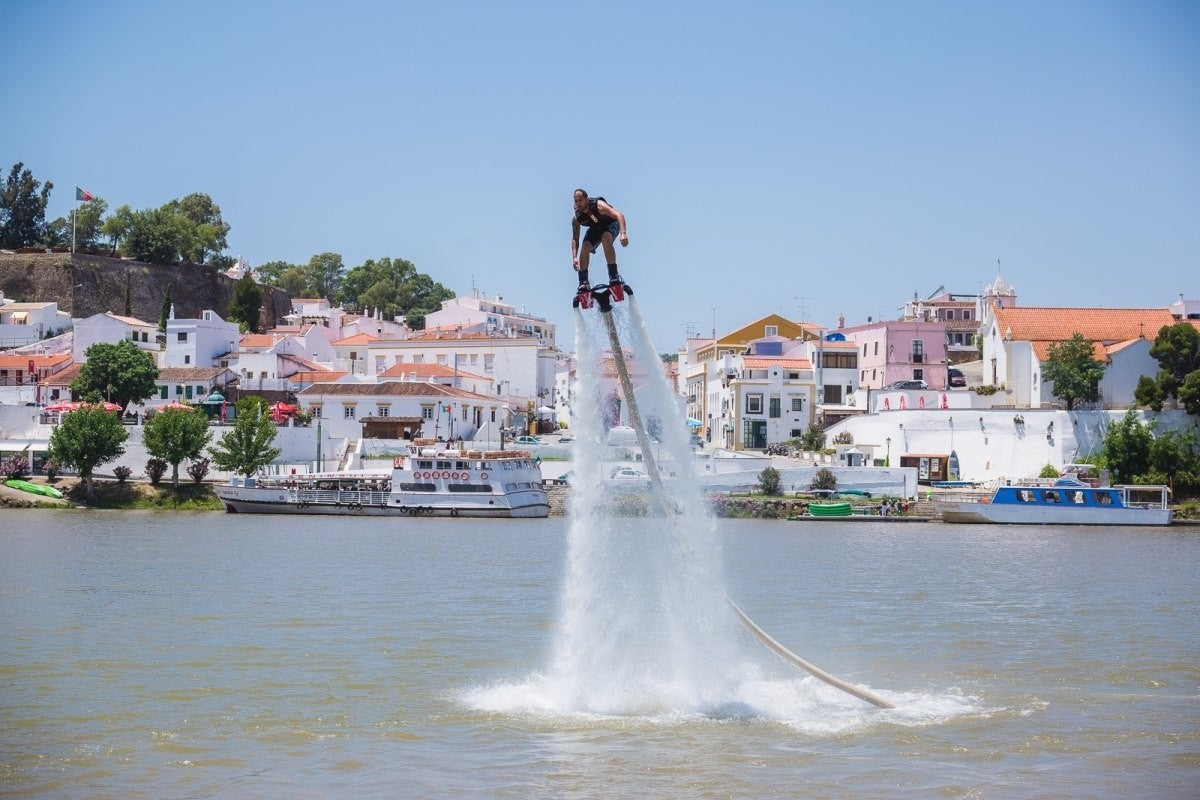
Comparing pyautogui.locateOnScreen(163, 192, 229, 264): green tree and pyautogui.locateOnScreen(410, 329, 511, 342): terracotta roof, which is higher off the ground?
pyautogui.locateOnScreen(163, 192, 229, 264): green tree

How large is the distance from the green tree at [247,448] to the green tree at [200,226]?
52.7 meters

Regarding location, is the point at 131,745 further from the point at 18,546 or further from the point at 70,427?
the point at 70,427

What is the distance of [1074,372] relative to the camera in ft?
202

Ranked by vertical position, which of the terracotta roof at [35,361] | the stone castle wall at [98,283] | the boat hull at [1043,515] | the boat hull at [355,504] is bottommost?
the boat hull at [1043,515]

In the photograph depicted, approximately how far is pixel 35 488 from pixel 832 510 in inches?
1429

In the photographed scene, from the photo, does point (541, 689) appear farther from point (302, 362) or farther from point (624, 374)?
point (302, 362)

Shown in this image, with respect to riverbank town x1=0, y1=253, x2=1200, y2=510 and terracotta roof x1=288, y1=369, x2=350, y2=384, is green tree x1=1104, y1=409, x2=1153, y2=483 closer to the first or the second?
riverbank town x1=0, y1=253, x2=1200, y2=510

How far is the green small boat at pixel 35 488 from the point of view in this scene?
58938 mm

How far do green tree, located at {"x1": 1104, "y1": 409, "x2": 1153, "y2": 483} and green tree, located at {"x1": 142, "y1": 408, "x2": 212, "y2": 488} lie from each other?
139ft

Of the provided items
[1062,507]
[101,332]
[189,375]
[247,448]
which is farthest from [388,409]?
[1062,507]

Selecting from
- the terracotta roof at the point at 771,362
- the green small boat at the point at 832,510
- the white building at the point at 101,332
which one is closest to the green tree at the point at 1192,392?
the green small boat at the point at 832,510

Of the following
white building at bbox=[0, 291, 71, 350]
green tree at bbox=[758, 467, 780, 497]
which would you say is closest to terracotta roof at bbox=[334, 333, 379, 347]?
white building at bbox=[0, 291, 71, 350]

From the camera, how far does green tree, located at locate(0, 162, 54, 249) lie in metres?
113

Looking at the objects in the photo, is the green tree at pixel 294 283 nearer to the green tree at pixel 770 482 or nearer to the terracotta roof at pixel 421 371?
the terracotta roof at pixel 421 371
